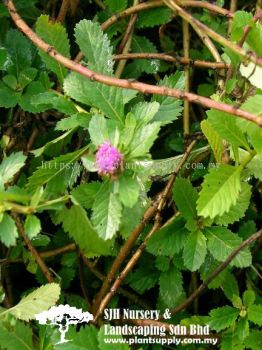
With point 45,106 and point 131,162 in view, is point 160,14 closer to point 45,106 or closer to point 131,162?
point 45,106

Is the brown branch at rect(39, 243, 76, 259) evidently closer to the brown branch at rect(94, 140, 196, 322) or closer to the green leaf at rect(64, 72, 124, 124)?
the brown branch at rect(94, 140, 196, 322)

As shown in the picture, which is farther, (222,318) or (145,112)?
(222,318)

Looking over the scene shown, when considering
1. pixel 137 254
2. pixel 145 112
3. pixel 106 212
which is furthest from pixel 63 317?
pixel 145 112

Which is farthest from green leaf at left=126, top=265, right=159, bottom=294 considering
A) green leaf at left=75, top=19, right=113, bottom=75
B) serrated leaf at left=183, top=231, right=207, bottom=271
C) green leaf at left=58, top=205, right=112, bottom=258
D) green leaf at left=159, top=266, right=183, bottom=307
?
green leaf at left=75, top=19, right=113, bottom=75

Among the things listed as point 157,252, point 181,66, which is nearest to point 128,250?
point 157,252

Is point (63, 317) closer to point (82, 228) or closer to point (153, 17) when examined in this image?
point (82, 228)

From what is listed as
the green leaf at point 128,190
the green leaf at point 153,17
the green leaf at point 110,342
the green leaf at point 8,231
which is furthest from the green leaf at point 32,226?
the green leaf at point 153,17

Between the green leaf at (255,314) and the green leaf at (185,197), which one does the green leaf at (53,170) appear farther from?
the green leaf at (255,314)
